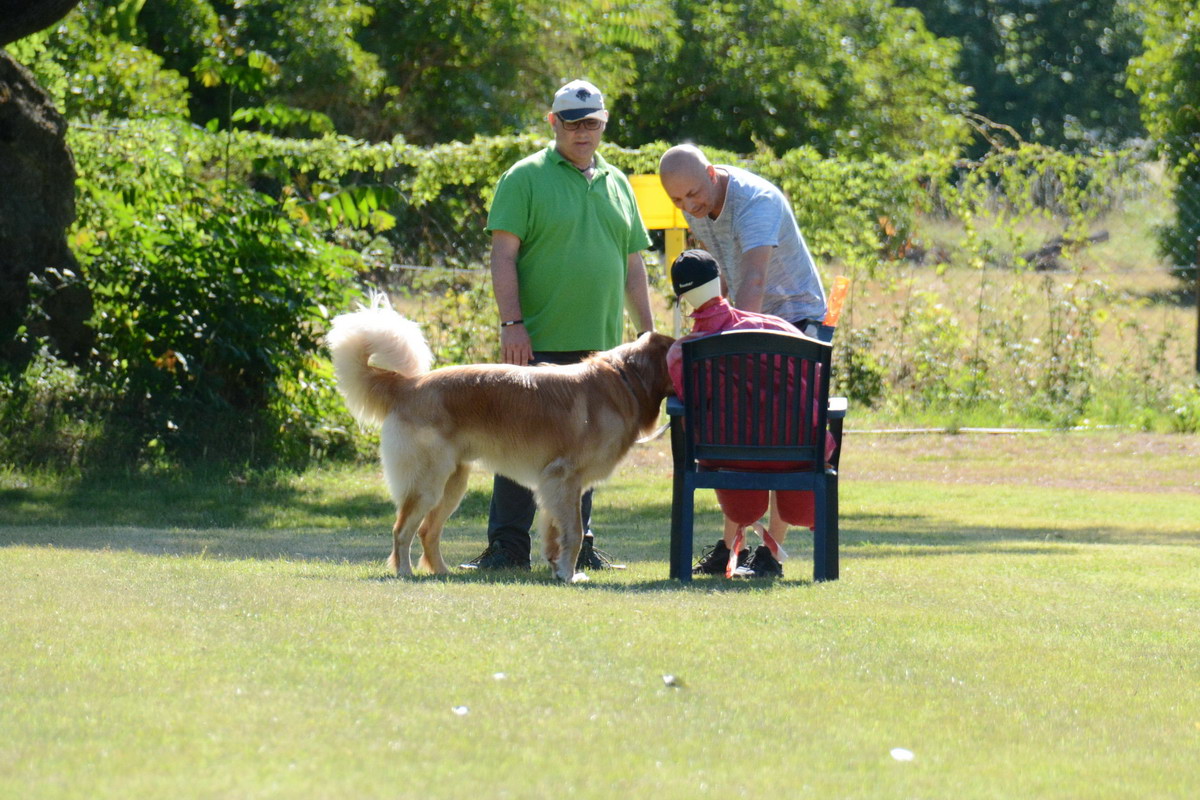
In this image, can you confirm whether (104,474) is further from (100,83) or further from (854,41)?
(854,41)

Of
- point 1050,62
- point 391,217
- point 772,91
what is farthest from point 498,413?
point 1050,62

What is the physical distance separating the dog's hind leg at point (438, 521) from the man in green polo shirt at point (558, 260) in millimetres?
397

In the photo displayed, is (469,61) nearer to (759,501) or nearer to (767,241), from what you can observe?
(767,241)

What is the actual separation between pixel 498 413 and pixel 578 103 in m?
1.57

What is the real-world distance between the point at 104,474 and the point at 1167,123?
1423cm

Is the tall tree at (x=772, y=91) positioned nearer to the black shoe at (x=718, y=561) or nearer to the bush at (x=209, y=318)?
the bush at (x=209, y=318)

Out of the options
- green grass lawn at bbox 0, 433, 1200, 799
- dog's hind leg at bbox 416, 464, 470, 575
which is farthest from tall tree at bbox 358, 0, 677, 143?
dog's hind leg at bbox 416, 464, 470, 575

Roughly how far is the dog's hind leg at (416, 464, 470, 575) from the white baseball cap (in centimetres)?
172

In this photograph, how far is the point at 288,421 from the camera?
1273cm

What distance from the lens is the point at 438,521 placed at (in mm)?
7168

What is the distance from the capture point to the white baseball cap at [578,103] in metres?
7.22


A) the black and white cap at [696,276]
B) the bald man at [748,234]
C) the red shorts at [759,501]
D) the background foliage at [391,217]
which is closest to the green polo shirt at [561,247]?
the bald man at [748,234]

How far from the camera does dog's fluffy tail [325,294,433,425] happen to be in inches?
267

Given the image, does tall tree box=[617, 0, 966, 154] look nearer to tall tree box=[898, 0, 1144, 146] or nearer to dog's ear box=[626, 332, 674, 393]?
tall tree box=[898, 0, 1144, 146]
